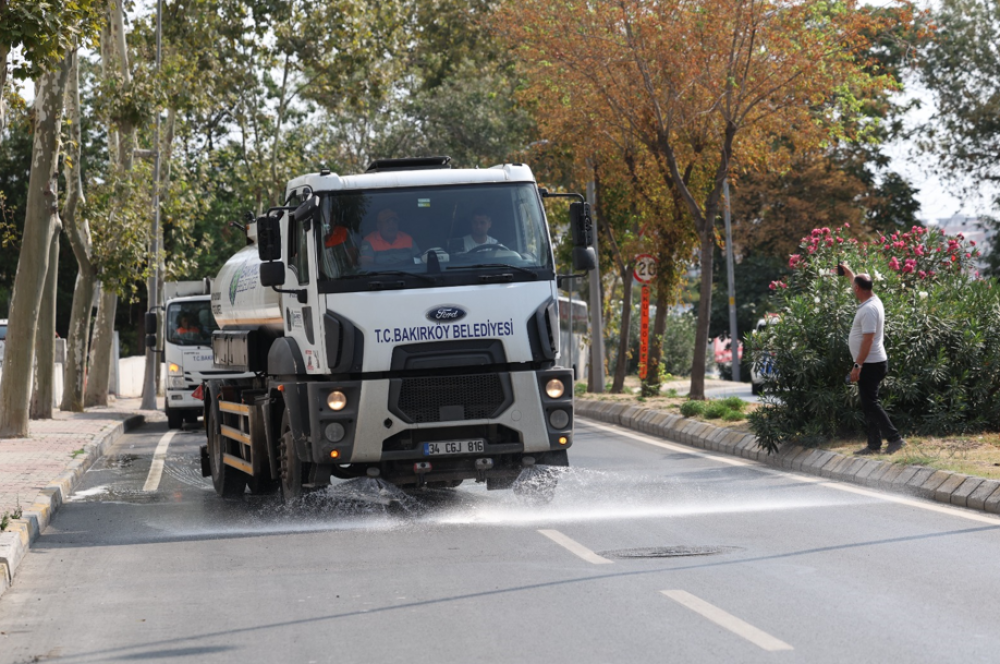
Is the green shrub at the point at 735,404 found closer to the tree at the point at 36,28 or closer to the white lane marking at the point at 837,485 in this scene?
the white lane marking at the point at 837,485

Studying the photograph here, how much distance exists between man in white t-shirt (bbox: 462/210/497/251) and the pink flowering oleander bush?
5221 mm

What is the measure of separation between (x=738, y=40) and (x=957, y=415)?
964 cm

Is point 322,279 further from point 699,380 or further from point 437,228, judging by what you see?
point 699,380

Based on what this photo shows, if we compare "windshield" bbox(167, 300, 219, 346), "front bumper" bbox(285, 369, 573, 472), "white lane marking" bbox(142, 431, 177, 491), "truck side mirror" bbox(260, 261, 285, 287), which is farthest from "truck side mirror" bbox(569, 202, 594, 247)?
"windshield" bbox(167, 300, 219, 346)

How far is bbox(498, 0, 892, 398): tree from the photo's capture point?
2216cm

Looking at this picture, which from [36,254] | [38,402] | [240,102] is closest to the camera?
[36,254]

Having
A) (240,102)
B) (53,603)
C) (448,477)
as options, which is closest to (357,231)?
(448,477)

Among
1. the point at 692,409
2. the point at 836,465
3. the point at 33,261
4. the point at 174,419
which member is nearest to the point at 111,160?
the point at 174,419

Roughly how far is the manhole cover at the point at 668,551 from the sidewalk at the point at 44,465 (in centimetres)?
387

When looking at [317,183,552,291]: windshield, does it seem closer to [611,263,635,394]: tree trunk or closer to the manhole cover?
the manhole cover

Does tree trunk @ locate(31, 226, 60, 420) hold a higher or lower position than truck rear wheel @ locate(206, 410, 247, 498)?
higher

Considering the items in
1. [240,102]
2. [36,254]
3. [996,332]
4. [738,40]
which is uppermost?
[240,102]

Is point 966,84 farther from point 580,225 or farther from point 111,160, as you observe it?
point 580,225

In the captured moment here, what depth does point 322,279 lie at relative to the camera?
36.0 feet
